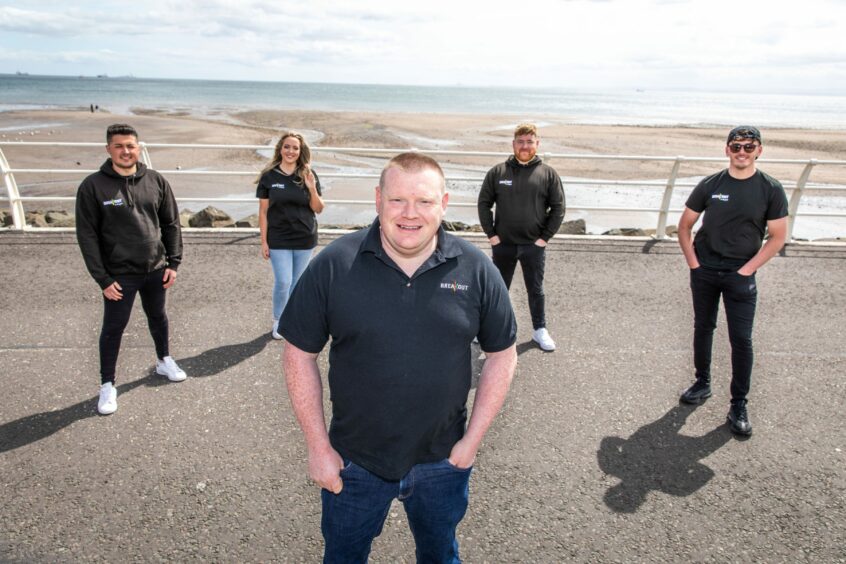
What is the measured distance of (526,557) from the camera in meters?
3.05

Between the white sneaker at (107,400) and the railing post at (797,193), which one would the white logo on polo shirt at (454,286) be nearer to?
the white sneaker at (107,400)

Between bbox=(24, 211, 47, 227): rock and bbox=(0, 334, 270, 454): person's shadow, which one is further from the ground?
bbox=(24, 211, 47, 227): rock

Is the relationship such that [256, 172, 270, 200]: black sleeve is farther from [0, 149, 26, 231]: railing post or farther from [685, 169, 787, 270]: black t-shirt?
[0, 149, 26, 231]: railing post

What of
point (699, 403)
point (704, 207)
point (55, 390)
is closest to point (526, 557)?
point (699, 403)

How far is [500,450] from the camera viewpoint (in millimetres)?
3959

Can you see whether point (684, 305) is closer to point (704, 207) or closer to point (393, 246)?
point (704, 207)

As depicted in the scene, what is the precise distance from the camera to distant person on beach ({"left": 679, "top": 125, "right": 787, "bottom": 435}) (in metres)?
4.05

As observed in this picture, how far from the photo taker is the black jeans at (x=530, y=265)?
5.39 meters

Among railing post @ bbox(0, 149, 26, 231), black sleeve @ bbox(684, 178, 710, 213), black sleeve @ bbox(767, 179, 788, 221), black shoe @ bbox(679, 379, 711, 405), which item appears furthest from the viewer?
railing post @ bbox(0, 149, 26, 231)

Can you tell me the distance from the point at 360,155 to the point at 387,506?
81.0 feet

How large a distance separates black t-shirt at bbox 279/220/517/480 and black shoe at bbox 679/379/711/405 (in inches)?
117

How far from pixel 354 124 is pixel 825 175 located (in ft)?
106

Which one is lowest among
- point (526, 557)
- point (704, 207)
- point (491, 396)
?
point (526, 557)

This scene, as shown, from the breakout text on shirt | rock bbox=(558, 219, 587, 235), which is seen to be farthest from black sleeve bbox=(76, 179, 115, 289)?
rock bbox=(558, 219, 587, 235)
